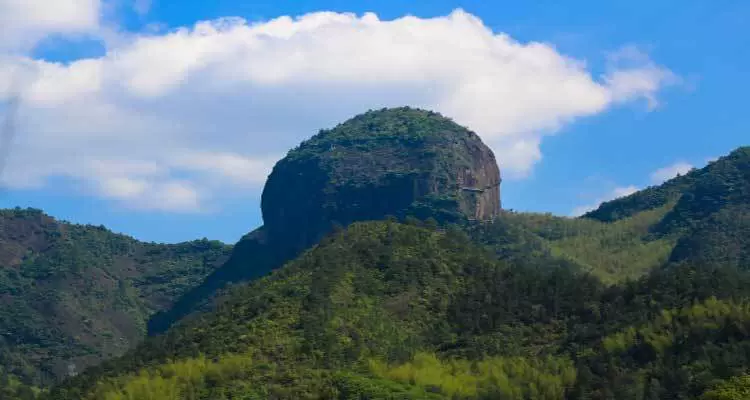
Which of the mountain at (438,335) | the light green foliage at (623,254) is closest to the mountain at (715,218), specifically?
the light green foliage at (623,254)

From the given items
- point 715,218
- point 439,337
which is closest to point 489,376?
point 439,337

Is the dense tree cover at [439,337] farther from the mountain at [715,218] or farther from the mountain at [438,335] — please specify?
the mountain at [715,218]

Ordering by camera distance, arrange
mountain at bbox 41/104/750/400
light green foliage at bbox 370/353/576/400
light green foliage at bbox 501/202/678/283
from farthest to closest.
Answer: light green foliage at bbox 501/202/678/283, light green foliage at bbox 370/353/576/400, mountain at bbox 41/104/750/400

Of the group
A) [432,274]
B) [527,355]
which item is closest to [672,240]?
[432,274]

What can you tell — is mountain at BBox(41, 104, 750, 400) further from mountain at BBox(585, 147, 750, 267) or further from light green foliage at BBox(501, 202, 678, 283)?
light green foliage at BBox(501, 202, 678, 283)

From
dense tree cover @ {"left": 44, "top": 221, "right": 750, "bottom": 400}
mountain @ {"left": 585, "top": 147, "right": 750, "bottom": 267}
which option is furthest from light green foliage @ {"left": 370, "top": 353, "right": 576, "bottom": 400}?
mountain @ {"left": 585, "top": 147, "right": 750, "bottom": 267}

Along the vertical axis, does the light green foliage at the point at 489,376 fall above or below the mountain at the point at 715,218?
below

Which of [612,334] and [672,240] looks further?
[672,240]

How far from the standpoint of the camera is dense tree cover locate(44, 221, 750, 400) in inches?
3292

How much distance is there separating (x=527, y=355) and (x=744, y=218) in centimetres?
9274

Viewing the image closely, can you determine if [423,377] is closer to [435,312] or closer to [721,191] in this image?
[435,312]

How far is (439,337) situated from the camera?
10012cm

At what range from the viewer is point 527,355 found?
9312 cm

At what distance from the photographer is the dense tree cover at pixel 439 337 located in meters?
83.6
